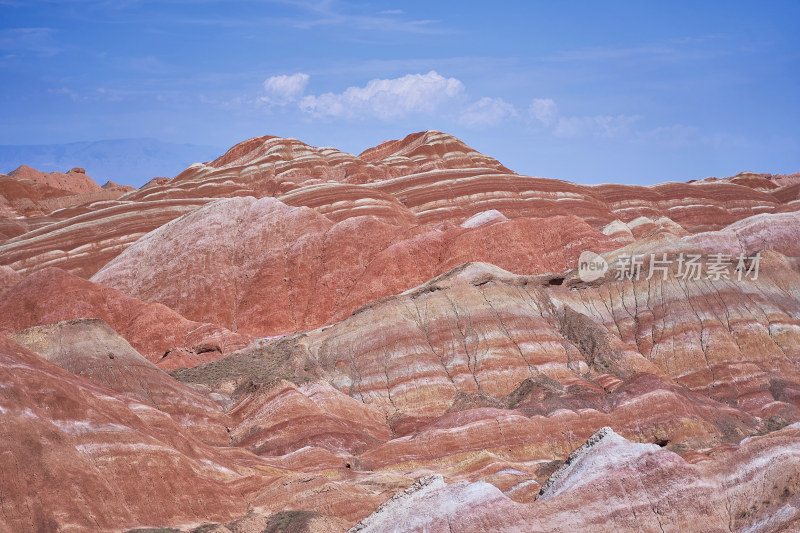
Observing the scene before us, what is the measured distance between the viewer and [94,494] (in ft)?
123

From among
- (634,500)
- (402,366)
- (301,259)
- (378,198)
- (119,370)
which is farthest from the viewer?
→ (378,198)

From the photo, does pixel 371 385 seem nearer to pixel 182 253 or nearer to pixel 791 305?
pixel 791 305

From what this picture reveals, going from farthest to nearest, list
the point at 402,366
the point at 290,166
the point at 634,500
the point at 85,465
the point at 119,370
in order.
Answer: the point at 290,166 → the point at 402,366 → the point at 119,370 → the point at 85,465 → the point at 634,500

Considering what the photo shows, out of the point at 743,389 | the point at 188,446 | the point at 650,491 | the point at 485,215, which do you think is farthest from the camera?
the point at 485,215

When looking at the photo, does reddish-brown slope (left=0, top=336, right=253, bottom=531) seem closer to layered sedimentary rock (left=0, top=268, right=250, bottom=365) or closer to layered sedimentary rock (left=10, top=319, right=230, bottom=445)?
layered sedimentary rock (left=10, top=319, right=230, bottom=445)

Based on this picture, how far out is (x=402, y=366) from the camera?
231ft

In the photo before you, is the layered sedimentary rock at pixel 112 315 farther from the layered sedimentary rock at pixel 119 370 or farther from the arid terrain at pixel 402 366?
the layered sedimentary rock at pixel 119 370

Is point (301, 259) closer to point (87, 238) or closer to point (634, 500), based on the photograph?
point (87, 238)

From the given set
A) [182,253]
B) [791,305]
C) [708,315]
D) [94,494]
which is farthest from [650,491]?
[182,253]

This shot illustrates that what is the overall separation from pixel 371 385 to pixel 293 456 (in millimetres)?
15431

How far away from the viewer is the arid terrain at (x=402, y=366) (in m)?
34.4

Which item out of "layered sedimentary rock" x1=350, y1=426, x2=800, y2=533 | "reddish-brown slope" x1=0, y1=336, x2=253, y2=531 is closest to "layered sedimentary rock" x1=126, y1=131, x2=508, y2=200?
"reddish-brown slope" x1=0, y1=336, x2=253, y2=531

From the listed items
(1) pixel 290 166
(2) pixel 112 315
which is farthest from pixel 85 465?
(1) pixel 290 166

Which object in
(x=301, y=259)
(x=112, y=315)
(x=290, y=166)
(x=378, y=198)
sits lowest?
(x=112, y=315)
